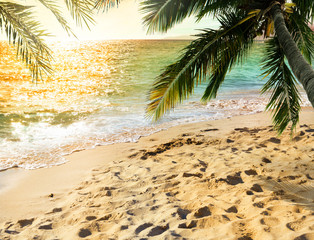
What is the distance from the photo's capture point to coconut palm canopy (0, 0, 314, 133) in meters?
5.18

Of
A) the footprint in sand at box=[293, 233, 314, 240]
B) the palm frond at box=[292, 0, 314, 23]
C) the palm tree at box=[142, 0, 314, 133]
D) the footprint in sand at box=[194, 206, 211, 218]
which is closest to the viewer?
the footprint in sand at box=[293, 233, 314, 240]

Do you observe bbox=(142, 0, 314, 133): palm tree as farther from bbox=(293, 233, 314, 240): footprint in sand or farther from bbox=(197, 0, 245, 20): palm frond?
bbox=(293, 233, 314, 240): footprint in sand

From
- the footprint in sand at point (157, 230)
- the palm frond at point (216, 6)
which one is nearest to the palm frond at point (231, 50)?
the palm frond at point (216, 6)

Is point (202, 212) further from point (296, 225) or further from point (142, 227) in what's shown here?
point (296, 225)

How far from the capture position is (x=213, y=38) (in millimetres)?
5312

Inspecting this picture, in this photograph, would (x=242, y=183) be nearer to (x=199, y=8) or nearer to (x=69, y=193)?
(x=69, y=193)

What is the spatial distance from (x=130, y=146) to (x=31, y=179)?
2625 millimetres

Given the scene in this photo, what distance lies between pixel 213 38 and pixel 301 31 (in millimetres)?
1932

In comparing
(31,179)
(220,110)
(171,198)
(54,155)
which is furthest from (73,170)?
(220,110)

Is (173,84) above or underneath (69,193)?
above

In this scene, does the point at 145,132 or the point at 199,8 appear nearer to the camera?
the point at 199,8

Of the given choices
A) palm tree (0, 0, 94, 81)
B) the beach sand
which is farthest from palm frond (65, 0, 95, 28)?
the beach sand

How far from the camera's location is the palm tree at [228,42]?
16.9 ft

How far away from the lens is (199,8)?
20.0 ft
